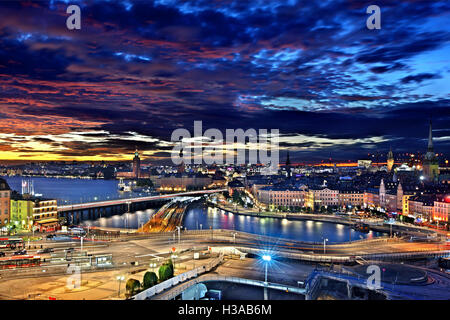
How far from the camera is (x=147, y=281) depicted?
7.50 m

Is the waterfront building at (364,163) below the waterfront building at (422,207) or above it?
above

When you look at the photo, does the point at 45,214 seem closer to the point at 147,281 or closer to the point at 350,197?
the point at 147,281

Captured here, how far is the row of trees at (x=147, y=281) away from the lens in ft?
23.5

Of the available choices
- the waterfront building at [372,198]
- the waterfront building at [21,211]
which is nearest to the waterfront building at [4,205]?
the waterfront building at [21,211]

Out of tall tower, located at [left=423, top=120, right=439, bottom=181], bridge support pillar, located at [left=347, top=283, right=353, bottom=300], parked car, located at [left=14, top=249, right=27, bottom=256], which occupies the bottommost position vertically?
bridge support pillar, located at [left=347, top=283, right=353, bottom=300]

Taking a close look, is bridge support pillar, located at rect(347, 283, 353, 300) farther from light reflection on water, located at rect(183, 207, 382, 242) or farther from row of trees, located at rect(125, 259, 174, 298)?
light reflection on water, located at rect(183, 207, 382, 242)

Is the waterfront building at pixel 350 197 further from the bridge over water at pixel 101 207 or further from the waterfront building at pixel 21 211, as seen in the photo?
the waterfront building at pixel 21 211

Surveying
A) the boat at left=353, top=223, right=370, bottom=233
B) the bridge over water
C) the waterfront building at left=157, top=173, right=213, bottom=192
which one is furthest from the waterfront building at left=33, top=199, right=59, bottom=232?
the waterfront building at left=157, top=173, right=213, bottom=192

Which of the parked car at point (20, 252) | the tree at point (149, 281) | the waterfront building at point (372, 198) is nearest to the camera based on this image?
the tree at point (149, 281)

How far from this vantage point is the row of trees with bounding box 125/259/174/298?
715cm

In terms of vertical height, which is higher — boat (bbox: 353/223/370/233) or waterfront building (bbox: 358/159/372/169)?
waterfront building (bbox: 358/159/372/169)

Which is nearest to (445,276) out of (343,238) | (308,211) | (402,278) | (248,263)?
(402,278)

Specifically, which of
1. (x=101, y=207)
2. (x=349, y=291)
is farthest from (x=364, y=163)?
(x=349, y=291)

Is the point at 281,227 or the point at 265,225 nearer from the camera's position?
the point at 281,227
